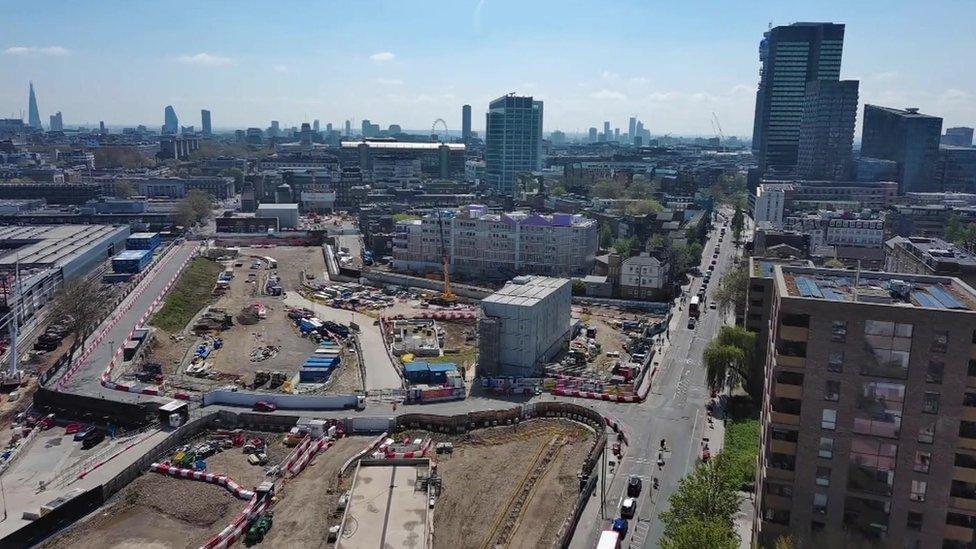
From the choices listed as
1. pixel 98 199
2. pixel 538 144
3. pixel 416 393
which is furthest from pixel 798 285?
pixel 538 144

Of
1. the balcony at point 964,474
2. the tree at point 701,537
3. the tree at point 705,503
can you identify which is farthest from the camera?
the tree at point 705,503

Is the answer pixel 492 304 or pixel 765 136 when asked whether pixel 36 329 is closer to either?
pixel 492 304

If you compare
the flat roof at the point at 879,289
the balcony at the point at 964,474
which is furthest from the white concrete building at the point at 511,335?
the balcony at the point at 964,474

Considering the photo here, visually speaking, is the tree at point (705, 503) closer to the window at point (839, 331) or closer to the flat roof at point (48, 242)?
the window at point (839, 331)

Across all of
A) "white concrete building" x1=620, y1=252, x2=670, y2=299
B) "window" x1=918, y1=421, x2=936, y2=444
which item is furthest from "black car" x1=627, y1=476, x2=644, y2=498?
"white concrete building" x1=620, y1=252, x2=670, y2=299

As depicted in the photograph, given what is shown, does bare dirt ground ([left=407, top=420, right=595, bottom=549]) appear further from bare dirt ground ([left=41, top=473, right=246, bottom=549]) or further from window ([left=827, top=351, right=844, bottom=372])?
window ([left=827, top=351, right=844, bottom=372])
